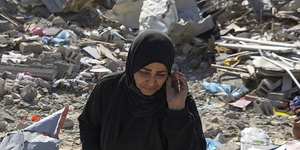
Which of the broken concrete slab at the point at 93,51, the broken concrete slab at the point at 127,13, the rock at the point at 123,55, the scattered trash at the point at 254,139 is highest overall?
the broken concrete slab at the point at 127,13

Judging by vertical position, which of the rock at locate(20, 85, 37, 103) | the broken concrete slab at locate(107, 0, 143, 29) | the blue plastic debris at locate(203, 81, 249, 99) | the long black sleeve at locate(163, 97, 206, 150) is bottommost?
the blue plastic debris at locate(203, 81, 249, 99)

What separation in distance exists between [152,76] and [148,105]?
0.14 meters

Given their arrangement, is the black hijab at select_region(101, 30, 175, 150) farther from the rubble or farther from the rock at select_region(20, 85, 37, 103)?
the rock at select_region(20, 85, 37, 103)

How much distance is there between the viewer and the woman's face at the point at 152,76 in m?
2.65

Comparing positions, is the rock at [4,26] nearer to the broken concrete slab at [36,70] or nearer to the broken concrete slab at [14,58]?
the broken concrete slab at [14,58]

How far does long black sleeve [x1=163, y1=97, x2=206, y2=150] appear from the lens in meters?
2.61

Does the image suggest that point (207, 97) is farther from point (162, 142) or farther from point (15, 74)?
point (162, 142)

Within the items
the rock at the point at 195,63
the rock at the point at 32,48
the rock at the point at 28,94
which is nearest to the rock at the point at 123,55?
the rock at the point at 195,63

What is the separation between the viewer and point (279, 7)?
1173 centimetres

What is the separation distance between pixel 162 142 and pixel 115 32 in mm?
8059

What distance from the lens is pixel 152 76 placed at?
8.71 feet

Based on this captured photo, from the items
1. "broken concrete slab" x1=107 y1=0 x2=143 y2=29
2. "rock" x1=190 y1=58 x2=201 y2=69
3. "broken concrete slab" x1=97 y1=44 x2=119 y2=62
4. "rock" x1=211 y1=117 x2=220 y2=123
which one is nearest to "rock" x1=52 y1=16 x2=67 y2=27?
"broken concrete slab" x1=107 y1=0 x2=143 y2=29

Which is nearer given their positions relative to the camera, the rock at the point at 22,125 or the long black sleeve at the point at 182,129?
the long black sleeve at the point at 182,129

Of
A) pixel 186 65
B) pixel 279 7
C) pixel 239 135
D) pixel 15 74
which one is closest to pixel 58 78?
pixel 15 74
